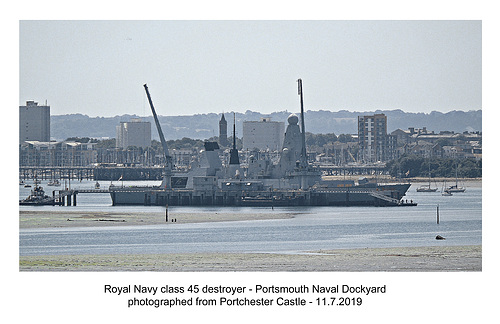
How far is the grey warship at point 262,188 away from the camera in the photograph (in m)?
130

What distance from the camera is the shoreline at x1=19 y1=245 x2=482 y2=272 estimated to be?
47875 millimetres

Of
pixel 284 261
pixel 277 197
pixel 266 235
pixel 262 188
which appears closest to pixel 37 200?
pixel 262 188

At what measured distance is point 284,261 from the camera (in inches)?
2052

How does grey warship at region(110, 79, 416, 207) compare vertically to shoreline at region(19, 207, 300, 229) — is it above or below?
above

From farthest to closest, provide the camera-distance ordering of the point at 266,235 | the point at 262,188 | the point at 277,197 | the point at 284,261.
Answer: the point at 262,188 < the point at 277,197 < the point at 266,235 < the point at 284,261

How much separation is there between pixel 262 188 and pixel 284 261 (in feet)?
281

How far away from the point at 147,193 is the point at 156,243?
72.0m

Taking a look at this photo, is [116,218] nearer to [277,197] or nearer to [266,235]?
[266,235]

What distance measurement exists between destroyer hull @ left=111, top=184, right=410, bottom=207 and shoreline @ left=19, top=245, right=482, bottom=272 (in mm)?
70383

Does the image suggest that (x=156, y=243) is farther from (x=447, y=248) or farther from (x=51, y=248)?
(x=447, y=248)

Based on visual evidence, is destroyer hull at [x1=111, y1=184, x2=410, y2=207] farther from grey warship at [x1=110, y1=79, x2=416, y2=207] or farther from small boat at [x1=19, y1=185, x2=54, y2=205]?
small boat at [x1=19, y1=185, x2=54, y2=205]

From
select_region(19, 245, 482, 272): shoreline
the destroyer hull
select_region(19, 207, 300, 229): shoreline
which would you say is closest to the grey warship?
the destroyer hull

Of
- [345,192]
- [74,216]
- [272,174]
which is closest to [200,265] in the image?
[74,216]

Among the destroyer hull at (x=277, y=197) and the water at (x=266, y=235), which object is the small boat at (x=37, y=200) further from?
the water at (x=266, y=235)
